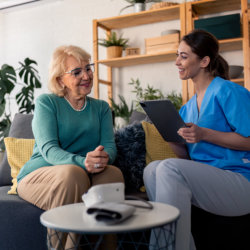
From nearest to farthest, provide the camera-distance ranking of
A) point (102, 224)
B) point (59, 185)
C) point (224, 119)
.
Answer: point (102, 224) < point (59, 185) < point (224, 119)

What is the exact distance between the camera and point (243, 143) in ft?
4.80

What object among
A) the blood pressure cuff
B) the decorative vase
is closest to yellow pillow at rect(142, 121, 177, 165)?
the blood pressure cuff

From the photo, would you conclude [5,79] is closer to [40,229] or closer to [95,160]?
[40,229]

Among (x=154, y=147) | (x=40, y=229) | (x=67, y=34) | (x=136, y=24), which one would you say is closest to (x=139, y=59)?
(x=136, y=24)

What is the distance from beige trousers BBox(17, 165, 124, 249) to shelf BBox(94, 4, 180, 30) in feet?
7.15

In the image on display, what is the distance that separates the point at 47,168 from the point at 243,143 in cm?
82

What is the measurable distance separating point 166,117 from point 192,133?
132 millimetres

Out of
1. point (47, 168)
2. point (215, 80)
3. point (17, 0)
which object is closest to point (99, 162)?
point (47, 168)

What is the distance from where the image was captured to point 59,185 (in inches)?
51.6

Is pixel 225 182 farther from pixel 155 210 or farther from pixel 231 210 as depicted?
pixel 155 210

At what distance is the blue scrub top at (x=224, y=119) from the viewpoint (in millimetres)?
1470

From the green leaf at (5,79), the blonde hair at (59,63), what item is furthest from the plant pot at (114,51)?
the blonde hair at (59,63)

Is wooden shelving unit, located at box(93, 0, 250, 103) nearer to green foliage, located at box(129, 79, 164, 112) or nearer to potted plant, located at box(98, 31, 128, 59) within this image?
potted plant, located at box(98, 31, 128, 59)

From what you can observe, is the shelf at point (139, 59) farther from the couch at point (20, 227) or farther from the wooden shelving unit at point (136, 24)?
the couch at point (20, 227)
